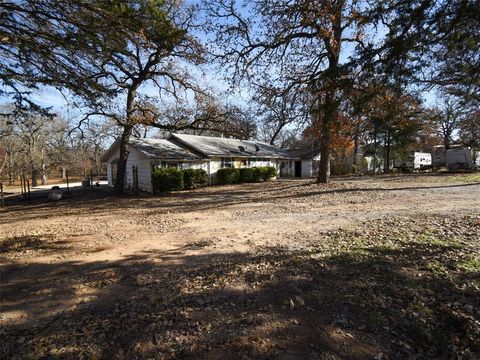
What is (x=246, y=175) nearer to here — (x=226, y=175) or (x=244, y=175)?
(x=244, y=175)

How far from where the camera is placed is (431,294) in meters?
3.70

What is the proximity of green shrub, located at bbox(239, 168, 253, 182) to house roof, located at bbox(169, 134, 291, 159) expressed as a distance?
1.72 m

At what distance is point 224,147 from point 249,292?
23388mm

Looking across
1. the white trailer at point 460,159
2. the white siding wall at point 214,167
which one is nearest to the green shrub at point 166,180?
the white siding wall at point 214,167

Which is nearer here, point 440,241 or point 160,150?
point 440,241

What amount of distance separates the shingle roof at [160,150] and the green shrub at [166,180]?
146 cm

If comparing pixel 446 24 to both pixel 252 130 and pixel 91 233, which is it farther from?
pixel 252 130

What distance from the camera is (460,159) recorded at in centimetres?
2920

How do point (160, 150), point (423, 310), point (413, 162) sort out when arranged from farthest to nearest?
point (413, 162) < point (160, 150) < point (423, 310)

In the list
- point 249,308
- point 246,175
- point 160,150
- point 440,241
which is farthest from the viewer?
point 246,175

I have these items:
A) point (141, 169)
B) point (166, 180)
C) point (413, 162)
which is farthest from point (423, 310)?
point (413, 162)

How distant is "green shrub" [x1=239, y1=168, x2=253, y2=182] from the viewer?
25117 millimetres

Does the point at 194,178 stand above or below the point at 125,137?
below

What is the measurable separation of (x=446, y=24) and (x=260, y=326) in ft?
20.2
